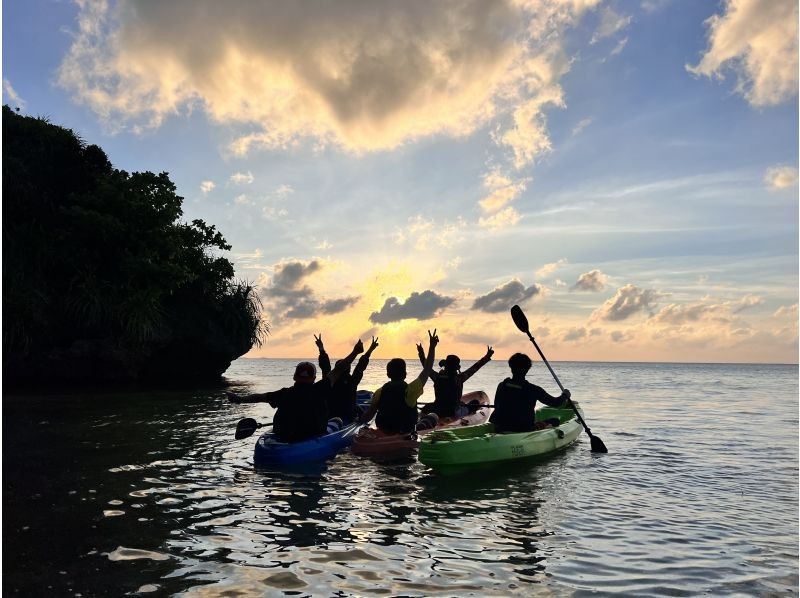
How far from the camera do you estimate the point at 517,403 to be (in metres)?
11.0

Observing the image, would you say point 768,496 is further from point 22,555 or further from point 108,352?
point 108,352

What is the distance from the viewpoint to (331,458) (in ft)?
35.6

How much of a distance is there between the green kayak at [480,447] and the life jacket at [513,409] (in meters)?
0.25

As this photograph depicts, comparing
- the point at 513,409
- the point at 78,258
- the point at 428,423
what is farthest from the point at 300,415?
the point at 78,258

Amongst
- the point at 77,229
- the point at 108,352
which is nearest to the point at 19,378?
the point at 108,352

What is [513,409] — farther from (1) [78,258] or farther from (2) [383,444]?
(1) [78,258]

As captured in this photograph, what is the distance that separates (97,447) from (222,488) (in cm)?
491

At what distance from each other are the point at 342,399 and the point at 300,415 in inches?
123

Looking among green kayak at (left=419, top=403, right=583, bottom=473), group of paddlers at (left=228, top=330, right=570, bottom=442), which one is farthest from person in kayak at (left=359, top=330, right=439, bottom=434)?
green kayak at (left=419, top=403, right=583, bottom=473)

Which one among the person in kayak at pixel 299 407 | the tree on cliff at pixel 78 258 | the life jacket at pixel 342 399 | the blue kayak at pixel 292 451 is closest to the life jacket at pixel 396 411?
the blue kayak at pixel 292 451

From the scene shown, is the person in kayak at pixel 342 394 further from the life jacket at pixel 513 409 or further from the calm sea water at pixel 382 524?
the life jacket at pixel 513 409

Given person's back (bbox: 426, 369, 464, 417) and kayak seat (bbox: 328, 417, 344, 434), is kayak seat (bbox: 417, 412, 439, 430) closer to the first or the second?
person's back (bbox: 426, 369, 464, 417)

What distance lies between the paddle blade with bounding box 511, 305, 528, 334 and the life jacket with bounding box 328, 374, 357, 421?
15.3ft

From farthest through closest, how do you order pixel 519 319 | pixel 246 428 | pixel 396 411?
1. pixel 519 319
2. pixel 396 411
3. pixel 246 428
